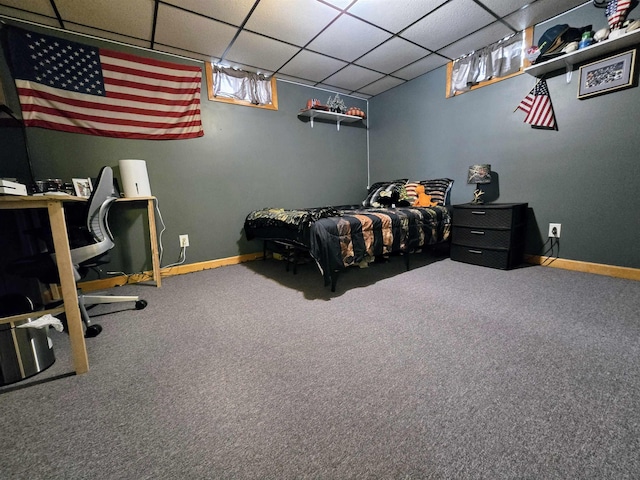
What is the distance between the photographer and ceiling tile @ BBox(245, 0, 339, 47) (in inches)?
79.0

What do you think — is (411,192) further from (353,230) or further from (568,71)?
(568,71)

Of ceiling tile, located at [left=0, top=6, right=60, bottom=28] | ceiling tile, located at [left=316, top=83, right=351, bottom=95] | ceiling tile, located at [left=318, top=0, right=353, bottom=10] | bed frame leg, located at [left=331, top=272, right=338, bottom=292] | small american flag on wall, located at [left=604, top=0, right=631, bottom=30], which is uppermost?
ceiling tile, located at [left=316, top=83, right=351, bottom=95]

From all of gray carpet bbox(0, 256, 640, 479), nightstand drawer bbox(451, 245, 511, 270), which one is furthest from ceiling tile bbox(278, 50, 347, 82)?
gray carpet bbox(0, 256, 640, 479)

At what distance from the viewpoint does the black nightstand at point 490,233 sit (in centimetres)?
239

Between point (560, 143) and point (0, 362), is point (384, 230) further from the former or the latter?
point (0, 362)

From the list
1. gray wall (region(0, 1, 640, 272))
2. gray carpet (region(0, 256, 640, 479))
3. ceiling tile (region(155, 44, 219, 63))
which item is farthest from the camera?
ceiling tile (region(155, 44, 219, 63))

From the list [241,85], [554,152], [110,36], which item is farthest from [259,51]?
[554,152]

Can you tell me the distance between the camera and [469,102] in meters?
2.99

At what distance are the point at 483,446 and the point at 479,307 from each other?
111cm

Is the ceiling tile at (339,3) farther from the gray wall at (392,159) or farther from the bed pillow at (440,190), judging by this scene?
the bed pillow at (440,190)

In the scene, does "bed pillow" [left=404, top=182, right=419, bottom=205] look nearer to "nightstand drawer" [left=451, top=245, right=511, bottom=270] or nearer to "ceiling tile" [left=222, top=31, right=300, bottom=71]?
"nightstand drawer" [left=451, top=245, right=511, bottom=270]

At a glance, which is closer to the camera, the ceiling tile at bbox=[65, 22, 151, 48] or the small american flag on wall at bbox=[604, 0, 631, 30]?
the small american flag on wall at bbox=[604, 0, 631, 30]

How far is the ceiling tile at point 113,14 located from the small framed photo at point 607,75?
12.0 ft

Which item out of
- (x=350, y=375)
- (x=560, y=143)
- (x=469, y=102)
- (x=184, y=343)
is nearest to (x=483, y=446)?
(x=350, y=375)
